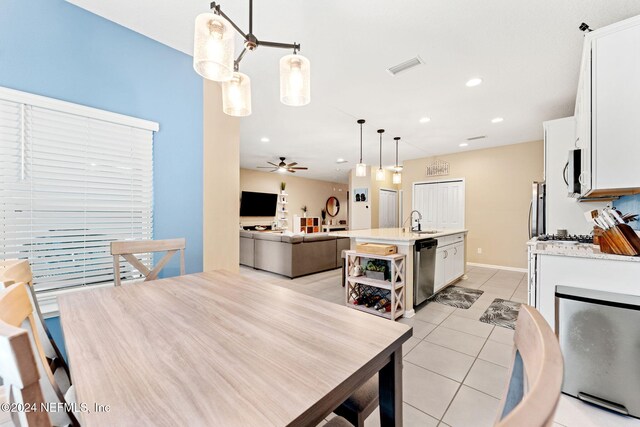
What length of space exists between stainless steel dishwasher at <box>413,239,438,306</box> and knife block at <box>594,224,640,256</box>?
1552 millimetres

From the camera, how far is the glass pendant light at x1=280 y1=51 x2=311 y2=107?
129 cm

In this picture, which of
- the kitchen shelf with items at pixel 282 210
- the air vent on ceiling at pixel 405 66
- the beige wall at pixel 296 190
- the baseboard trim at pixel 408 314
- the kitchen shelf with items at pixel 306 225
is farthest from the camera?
the kitchen shelf with items at pixel 306 225

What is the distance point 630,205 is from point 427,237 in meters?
1.76

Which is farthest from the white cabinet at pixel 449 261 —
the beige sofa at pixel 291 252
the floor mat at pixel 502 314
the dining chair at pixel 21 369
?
the dining chair at pixel 21 369

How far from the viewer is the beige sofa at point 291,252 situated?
466 cm

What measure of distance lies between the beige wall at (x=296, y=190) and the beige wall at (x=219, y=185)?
5312 mm

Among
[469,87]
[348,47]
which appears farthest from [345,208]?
[348,47]

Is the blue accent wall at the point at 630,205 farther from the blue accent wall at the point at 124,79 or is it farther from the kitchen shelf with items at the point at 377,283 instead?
the blue accent wall at the point at 124,79

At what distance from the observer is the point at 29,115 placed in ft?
5.56

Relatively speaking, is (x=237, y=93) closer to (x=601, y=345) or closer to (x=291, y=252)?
(x=601, y=345)

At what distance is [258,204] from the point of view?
8336mm

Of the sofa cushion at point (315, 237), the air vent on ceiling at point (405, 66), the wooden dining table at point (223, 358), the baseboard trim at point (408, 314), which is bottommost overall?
the baseboard trim at point (408, 314)

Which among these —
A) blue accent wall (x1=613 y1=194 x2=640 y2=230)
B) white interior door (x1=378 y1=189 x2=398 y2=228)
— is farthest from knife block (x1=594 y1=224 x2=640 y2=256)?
white interior door (x1=378 y1=189 x2=398 y2=228)

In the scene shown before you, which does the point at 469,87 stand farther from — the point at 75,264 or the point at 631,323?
the point at 75,264
